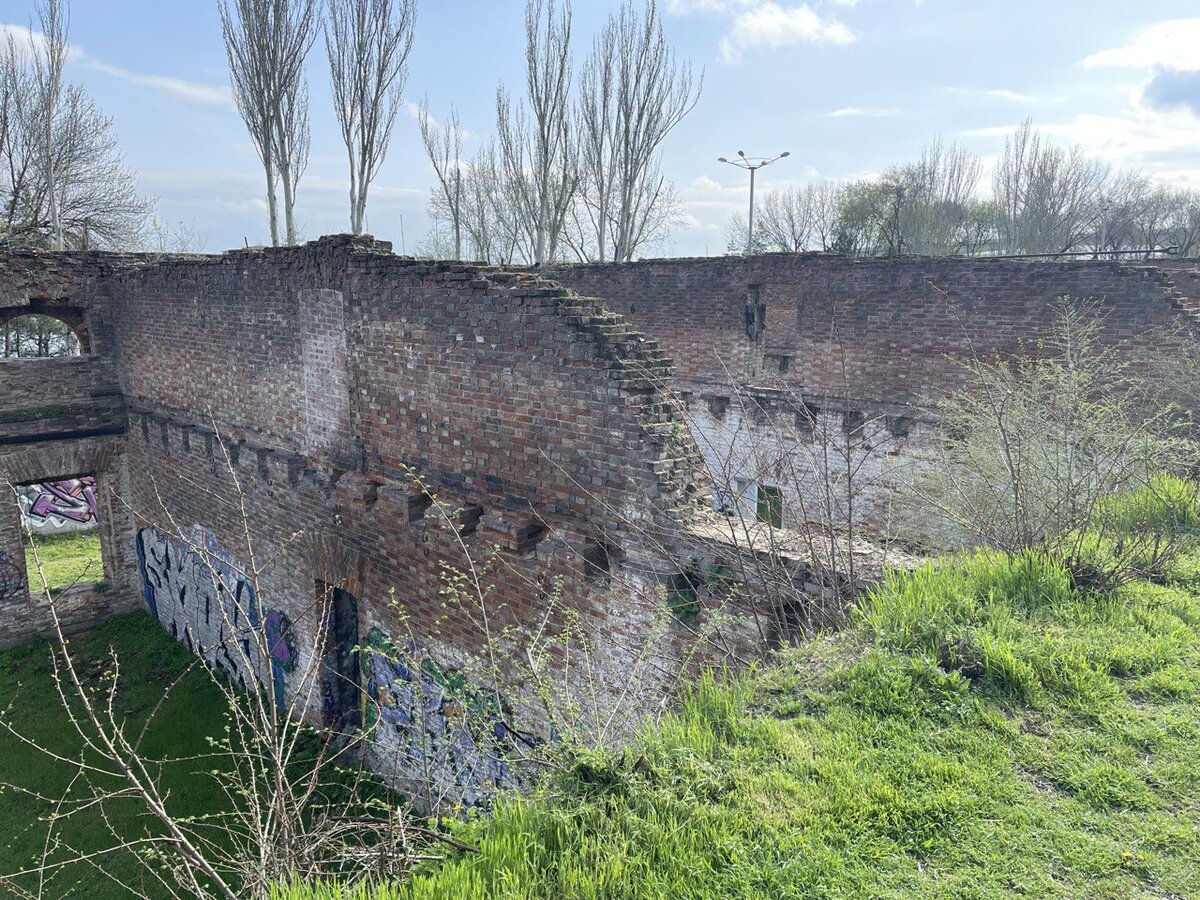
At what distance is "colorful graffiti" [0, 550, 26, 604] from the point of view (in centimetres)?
1059

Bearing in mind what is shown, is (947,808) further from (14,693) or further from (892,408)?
(14,693)

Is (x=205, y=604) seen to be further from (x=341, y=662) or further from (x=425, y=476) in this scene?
(x=425, y=476)

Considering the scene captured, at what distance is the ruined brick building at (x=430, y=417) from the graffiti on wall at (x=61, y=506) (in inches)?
217

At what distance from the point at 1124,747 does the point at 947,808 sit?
883 mm

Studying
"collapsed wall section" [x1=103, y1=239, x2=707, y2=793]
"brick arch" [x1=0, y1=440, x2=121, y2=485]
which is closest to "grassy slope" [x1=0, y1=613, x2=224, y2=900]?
"collapsed wall section" [x1=103, y1=239, x2=707, y2=793]

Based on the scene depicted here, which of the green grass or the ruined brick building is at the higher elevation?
the ruined brick building

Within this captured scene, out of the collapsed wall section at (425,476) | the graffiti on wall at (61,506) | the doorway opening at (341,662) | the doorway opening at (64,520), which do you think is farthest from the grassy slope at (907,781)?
the graffiti on wall at (61,506)

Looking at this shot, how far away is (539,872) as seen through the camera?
2.54 meters

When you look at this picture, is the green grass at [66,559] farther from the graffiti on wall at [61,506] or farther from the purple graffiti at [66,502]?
the purple graffiti at [66,502]

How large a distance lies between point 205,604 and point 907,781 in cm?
980

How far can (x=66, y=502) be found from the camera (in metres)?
16.2

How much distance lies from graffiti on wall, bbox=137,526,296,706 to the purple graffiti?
592 cm

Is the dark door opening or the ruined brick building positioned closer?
the ruined brick building

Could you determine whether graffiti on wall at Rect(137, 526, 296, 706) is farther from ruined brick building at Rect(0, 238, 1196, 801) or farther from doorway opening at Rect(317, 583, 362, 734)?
doorway opening at Rect(317, 583, 362, 734)
